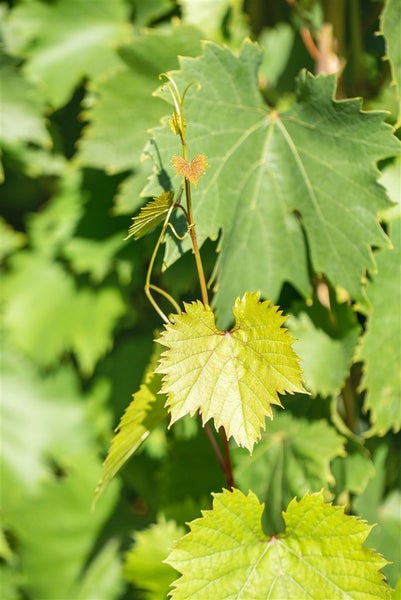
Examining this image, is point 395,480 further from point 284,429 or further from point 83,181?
point 83,181

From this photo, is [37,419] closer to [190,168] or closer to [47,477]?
[47,477]

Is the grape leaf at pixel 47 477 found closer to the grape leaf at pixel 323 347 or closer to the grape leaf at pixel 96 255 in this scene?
the grape leaf at pixel 96 255

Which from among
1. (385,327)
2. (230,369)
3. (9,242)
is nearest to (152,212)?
(230,369)

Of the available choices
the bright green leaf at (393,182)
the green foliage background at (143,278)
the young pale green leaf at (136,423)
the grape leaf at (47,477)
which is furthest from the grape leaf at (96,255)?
the young pale green leaf at (136,423)

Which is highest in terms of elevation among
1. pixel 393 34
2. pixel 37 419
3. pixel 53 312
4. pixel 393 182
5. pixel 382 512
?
pixel 393 34

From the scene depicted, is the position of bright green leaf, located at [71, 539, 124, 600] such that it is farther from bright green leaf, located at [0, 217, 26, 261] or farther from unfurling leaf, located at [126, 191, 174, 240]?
unfurling leaf, located at [126, 191, 174, 240]

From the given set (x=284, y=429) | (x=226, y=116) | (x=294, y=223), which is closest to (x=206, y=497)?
(x=284, y=429)

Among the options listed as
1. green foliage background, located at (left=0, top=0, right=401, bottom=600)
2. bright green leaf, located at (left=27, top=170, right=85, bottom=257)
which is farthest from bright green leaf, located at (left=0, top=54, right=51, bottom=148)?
bright green leaf, located at (left=27, top=170, right=85, bottom=257)
